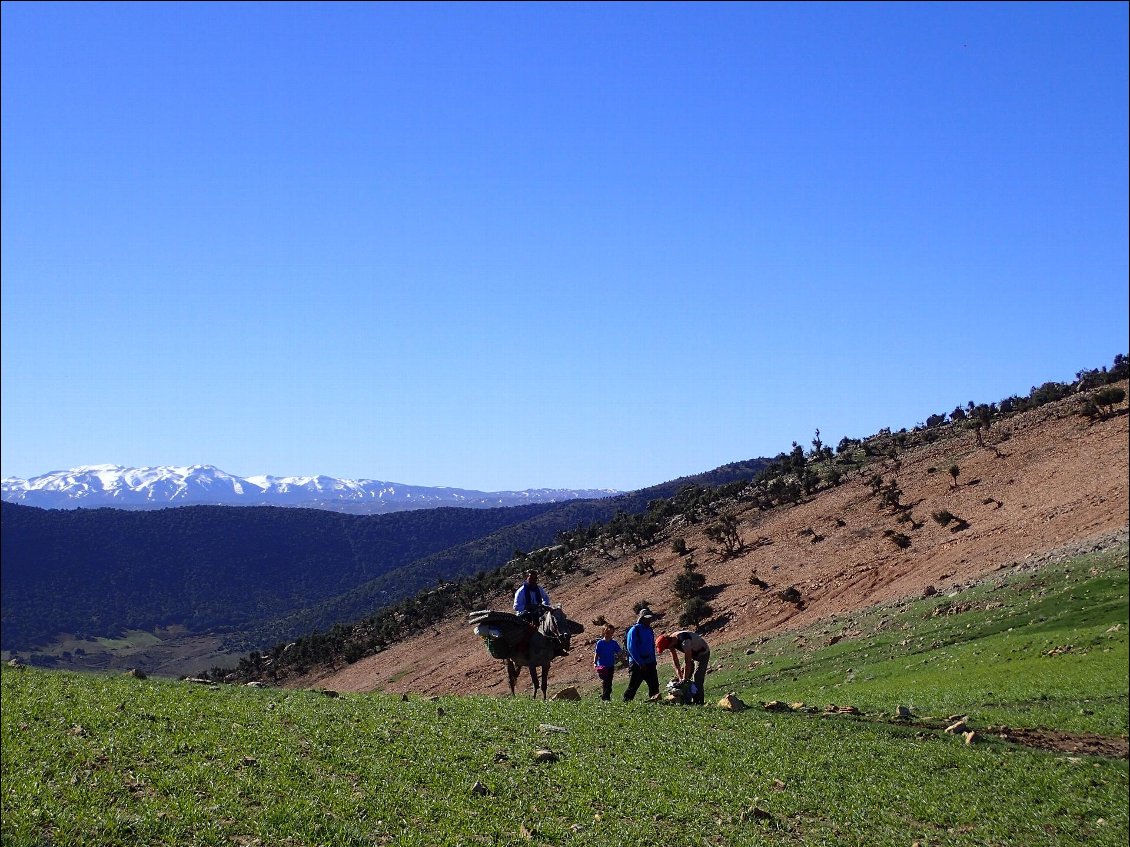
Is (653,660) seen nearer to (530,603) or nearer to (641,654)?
(641,654)

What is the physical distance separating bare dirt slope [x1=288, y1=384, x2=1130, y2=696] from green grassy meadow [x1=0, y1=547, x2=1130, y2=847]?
60.9 feet

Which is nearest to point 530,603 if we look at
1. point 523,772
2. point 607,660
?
point 607,660

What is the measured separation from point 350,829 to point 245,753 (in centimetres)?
307

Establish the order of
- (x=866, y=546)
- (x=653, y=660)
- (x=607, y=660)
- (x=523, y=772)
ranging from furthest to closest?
(x=866, y=546)
(x=607, y=660)
(x=653, y=660)
(x=523, y=772)

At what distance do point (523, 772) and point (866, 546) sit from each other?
39.3 meters

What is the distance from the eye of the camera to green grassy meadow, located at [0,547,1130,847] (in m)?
10.6

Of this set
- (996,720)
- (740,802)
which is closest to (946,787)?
(740,802)

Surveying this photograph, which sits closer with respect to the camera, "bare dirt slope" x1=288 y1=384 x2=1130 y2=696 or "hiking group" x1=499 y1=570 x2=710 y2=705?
"hiking group" x1=499 y1=570 x2=710 y2=705

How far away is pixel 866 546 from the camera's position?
160ft

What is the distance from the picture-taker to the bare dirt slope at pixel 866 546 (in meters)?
39.7

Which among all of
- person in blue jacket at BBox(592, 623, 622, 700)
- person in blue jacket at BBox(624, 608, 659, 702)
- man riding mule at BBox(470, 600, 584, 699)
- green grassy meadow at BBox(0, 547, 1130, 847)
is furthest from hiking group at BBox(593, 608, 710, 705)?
man riding mule at BBox(470, 600, 584, 699)

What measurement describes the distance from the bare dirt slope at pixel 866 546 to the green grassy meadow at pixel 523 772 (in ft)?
60.9

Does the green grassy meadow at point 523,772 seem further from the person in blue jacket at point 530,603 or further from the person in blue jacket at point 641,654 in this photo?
the person in blue jacket at point 530,603

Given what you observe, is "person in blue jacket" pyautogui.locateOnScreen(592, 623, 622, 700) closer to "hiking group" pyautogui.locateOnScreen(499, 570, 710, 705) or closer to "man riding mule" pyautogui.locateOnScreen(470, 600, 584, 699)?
"hiking group" pyautogui.locateOnScreen(499, 570, 710, 705)
